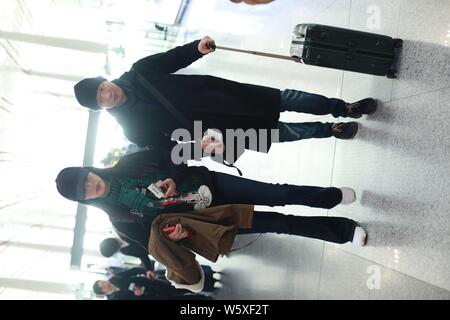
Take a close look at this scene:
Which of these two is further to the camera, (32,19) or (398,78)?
(32,19)

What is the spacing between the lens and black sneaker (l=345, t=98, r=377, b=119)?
263 cm

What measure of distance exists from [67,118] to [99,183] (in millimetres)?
4192

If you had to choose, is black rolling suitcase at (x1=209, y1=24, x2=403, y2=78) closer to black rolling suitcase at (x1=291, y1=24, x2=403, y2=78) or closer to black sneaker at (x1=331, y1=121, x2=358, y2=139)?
black rolling suitcase at (x1=291, y1=24, x2=403, y2=78)

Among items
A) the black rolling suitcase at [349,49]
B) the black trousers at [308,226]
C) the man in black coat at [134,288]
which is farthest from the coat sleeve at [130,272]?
the black rolling suitcase at [349,49]

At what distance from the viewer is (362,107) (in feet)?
8.65

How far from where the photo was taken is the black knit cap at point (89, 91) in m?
2.34

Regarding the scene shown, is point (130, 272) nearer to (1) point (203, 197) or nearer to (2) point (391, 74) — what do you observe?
(1) point (203, 197)

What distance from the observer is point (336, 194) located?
2.58 metres

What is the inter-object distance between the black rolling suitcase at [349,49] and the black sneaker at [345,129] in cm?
41

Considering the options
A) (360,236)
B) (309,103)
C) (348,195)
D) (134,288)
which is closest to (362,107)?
(309,103)

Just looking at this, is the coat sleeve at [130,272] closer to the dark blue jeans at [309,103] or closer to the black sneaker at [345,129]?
the dark blue jeans at [309,103]

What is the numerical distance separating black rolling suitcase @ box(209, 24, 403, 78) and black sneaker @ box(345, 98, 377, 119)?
0.19m

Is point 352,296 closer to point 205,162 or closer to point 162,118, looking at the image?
point 162,118
